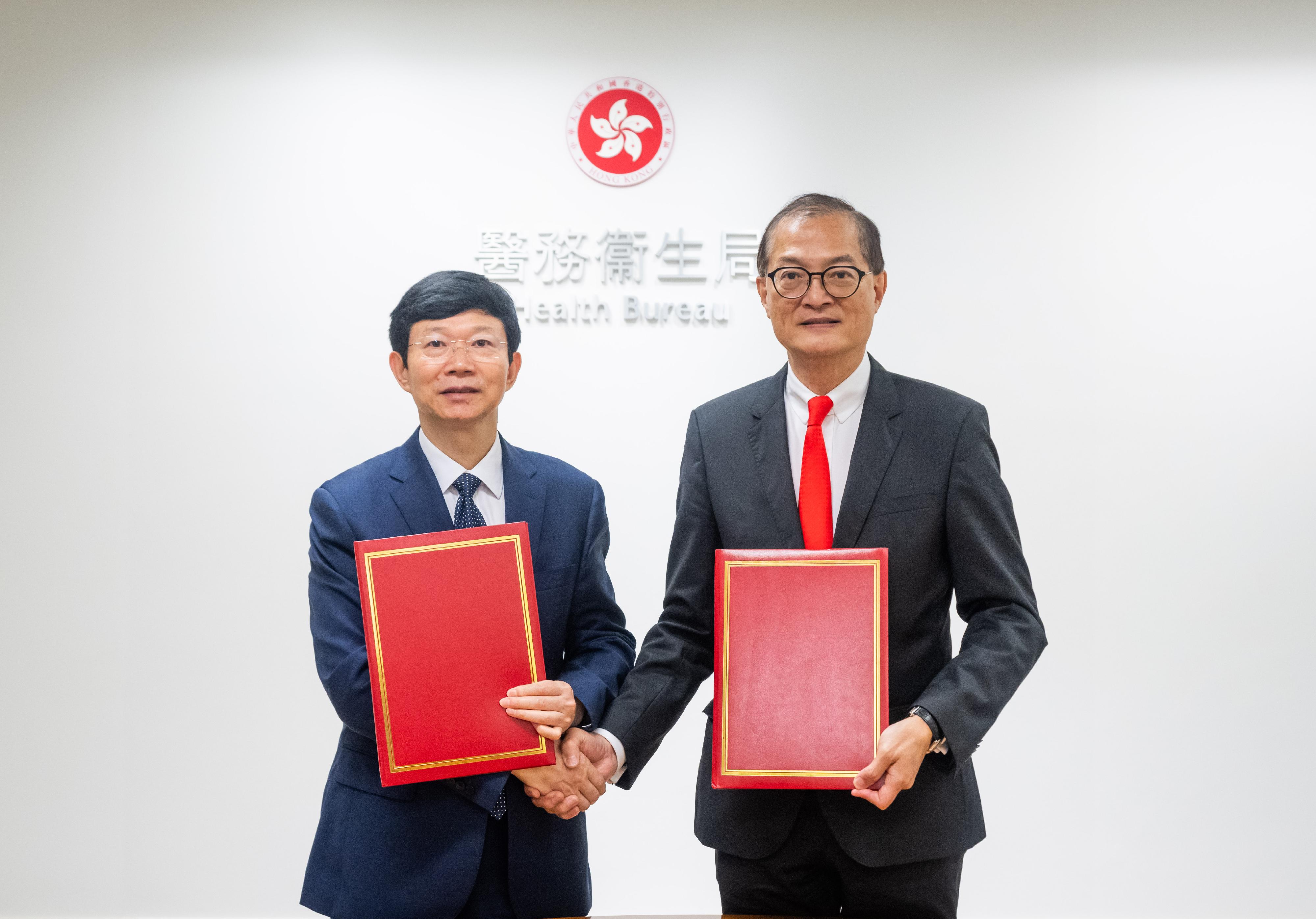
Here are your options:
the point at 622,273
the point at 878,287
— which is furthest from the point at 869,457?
the point at 622,273

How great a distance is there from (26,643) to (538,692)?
8.69ft

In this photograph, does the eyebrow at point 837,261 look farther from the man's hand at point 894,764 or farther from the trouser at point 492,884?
the trouser at point 492,884

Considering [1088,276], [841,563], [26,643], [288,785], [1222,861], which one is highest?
[1088,276]

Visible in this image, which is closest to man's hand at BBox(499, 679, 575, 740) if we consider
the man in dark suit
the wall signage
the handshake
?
the handshake

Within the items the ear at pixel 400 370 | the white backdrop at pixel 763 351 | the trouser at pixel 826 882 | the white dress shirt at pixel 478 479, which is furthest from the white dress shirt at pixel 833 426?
the white backdrop at pixel 763 351

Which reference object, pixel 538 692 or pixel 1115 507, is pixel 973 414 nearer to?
pixel 538 692

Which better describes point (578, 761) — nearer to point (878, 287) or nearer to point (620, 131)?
point (878, 287)

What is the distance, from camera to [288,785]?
332cm

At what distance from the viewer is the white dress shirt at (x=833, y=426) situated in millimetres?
1662

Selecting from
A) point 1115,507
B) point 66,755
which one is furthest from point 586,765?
point 66,755

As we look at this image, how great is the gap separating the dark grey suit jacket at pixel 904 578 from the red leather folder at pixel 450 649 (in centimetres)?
24

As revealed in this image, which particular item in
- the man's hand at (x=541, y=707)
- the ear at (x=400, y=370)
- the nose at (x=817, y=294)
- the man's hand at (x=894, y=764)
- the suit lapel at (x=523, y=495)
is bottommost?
the man's hand at (x=894, y=764)

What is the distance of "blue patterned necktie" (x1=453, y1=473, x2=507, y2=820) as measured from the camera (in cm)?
165

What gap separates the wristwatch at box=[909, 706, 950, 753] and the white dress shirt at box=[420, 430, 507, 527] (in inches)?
28.4
